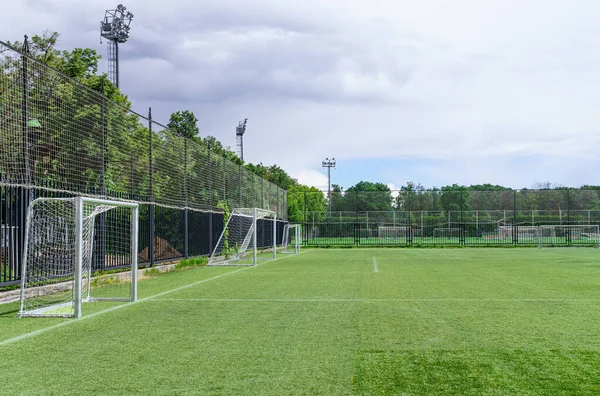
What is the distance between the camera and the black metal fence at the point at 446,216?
4044 centimetres

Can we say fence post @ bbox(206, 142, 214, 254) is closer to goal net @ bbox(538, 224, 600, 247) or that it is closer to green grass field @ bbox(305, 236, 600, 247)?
green grass field @ bbox(305, 236, 600, 247)

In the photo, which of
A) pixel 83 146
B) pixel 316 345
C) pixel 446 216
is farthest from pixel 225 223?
pixel 446 216

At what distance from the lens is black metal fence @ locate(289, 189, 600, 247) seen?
4044 cm

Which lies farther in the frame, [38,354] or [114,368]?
[38,354]

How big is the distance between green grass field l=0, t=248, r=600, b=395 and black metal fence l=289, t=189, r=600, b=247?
30.7 m

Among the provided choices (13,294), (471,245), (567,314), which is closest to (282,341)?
(567,314)

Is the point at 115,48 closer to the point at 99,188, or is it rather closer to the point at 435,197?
the point at 435,197

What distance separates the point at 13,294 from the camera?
9406mm

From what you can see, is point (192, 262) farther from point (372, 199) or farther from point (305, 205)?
point (372, 199)

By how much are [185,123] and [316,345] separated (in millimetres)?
34126

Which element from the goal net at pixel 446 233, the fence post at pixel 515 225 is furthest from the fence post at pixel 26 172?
the goal net at pixel 446 233

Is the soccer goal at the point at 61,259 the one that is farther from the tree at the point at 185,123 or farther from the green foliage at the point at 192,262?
the tree at the point at 185,123

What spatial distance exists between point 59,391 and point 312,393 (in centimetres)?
179

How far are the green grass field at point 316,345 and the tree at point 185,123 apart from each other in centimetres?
2875
